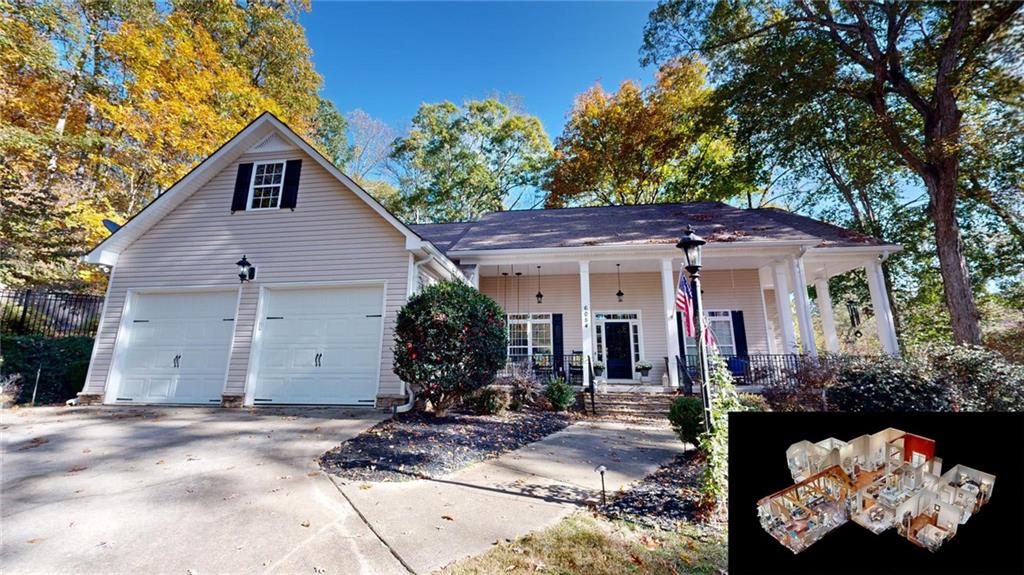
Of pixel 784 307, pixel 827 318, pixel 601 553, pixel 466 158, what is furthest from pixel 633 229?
pixel 466 158

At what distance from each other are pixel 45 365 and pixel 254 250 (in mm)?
5249

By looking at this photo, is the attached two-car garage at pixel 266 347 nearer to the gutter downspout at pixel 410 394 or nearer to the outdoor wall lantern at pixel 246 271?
the outdoor wall lantern at pixel 246 271

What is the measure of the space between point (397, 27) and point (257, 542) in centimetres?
979

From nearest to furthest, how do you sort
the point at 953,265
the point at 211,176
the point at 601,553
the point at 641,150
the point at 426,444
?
the point at 601,553, the point at 426,444, the point at 211,176, the point at 953,265, the point at 641,150

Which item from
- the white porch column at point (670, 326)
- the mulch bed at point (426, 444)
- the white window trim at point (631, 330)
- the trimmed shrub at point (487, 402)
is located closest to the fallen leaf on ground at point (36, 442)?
the mulch bed at point (426, 444)

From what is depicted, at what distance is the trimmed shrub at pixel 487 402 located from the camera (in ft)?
23.3

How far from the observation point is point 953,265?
899 centimetres

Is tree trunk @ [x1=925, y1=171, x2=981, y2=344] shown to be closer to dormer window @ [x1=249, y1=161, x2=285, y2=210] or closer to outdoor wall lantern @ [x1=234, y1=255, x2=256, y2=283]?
dormer window @ [x1=249, y1=161, x2=285, y2=210]

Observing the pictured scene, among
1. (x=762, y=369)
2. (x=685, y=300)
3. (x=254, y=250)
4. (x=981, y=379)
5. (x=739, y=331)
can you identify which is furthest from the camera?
(x=739, y=331)

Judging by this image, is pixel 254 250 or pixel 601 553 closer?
pixel 601 553

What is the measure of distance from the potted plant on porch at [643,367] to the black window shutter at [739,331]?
262cm

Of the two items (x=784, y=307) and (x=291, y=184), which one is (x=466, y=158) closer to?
(x=291, y=184)

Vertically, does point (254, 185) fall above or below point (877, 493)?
above

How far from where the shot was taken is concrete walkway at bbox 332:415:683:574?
2.56 metres
